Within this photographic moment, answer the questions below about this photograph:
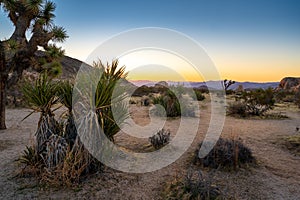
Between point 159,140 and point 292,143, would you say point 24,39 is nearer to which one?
point 159,140

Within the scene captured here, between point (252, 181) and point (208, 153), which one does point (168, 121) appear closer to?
point (208, 153)

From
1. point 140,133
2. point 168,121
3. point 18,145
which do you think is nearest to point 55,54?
point 18,145

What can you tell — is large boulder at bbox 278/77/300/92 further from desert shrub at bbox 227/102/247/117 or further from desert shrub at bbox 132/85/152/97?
desert shrub at bbox 227/102/247/117

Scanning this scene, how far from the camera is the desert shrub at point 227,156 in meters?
4.81

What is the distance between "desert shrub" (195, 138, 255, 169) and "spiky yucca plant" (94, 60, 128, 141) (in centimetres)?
196

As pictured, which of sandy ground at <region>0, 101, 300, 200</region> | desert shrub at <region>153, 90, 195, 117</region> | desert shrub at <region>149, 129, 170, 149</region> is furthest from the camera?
desert shrub at <region>153, 90, 195, 117</region>

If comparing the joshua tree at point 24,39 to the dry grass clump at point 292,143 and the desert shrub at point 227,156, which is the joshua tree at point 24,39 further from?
the dry grass clump at point 292,143

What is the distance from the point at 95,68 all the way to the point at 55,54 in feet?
18.4

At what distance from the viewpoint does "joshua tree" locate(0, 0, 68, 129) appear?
7887 millimetres

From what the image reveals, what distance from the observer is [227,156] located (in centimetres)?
486

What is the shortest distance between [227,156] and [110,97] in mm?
2703

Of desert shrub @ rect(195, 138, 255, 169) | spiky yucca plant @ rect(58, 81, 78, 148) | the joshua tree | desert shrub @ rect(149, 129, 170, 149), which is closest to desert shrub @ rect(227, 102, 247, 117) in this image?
desert shrub @ rect(149, 129, 170, 149)

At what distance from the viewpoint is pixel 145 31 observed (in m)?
6.70

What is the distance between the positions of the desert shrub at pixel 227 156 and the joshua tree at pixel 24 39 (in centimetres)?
670
